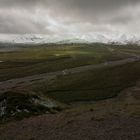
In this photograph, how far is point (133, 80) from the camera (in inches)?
4422

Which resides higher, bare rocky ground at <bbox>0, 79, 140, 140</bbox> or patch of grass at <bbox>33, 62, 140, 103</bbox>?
bare rocky ground at <bbox>0, 79, 140, 140</bbox>

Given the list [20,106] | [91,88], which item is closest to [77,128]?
[20,106]

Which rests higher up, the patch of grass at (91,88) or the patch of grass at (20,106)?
the patch of grass at (20,106)

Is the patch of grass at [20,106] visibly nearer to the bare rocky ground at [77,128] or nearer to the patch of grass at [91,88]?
the bare rocky ground at [77,128]

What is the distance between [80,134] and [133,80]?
84.7 meters

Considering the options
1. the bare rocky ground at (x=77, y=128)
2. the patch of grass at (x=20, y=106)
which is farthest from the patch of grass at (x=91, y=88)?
the bare rocky ground at (x=77, y=128)

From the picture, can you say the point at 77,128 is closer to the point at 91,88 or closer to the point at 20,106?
the point at 20,106

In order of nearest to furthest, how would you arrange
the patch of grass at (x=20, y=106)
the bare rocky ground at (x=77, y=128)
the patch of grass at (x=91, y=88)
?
the bare rocky ground at (x=77, y=128), the patch of grass at (x=20, y=106), the patch of grass at (x=91, y=88)

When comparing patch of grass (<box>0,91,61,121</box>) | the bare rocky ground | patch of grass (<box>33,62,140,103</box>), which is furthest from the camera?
patch of grass (<box>33,62,140,103</box>)

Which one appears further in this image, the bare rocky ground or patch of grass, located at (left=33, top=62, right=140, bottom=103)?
patch of grass, located at (left=33, top=62, right=140, bottom=103)

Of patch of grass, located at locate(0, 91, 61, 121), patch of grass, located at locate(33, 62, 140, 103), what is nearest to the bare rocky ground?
patch of grass, located at locate(0, 91, 61, 121)

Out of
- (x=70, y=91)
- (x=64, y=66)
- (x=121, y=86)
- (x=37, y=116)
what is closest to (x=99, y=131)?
(x=37, y=116)

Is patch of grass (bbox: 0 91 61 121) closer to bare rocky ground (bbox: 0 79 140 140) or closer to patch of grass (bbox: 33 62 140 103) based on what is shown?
bare rocky ground (bbox: 0 79 140 140)

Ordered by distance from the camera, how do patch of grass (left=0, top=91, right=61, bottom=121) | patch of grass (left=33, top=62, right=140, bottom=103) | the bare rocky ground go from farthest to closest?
patch of grass (left=33, top=62, right=140, bottom=103), patch of grass (left=0, top=91, right=61, bottom=121), the bare rocky ground
